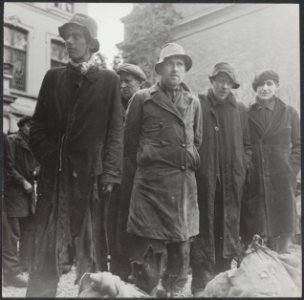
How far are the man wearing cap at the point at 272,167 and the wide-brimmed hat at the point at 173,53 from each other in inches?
30.3

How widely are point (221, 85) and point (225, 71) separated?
0.13 meters

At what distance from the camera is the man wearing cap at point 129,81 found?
4.30 metres

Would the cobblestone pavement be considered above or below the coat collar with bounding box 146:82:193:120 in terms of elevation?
below

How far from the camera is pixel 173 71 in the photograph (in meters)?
3.93

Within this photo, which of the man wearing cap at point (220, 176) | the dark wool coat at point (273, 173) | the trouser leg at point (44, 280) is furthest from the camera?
the dark wool coat at point (273, 173)

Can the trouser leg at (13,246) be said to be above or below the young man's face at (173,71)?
below

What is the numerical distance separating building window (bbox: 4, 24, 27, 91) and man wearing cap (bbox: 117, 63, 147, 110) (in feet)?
2.85

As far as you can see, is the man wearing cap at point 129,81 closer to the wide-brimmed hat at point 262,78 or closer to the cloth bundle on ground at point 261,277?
the wide-brimmed hat at point 262,78

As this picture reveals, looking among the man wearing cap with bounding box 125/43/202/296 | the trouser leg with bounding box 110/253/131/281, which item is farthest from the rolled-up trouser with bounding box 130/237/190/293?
the trouser leg with bounding box 110/253/131/281

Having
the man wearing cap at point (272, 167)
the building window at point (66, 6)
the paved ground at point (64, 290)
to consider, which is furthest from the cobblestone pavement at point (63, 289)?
the building window at point (66, 6)

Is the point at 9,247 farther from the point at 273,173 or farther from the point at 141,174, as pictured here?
the point at 273,173

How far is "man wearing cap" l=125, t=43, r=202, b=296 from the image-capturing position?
147 inches

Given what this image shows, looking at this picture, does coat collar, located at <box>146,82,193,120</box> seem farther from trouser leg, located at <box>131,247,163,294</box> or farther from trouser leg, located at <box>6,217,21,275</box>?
trouser leg, located at <box>6,217,21,275</box>

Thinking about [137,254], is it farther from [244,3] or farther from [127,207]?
[244,3]
